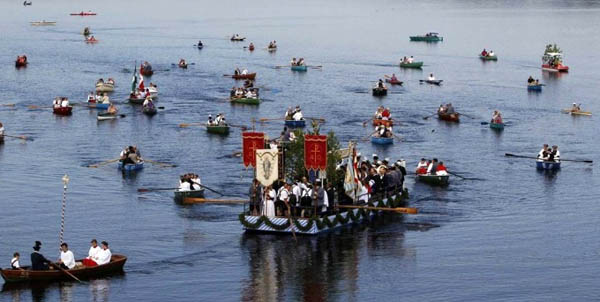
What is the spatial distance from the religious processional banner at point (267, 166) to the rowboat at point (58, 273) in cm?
974

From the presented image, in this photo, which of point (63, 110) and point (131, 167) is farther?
point (63, 110)

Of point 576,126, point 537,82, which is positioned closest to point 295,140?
point 576,126

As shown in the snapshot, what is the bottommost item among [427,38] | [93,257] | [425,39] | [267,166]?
[93,257]

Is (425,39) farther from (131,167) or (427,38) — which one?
(131,167)

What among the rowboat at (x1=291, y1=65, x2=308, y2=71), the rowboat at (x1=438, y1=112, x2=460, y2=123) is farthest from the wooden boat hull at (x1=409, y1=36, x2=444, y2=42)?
the rowboat at (x1=438, y1=112, x2=460, y2=123)

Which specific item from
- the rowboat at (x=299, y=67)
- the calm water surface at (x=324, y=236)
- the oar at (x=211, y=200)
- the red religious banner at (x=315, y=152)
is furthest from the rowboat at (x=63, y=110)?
the red religious banner at (x=315, y=152)

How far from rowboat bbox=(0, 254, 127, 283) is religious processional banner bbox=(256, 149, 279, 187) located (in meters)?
9.74

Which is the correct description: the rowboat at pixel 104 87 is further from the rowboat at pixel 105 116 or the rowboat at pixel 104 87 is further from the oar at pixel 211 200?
the oar at pixel 211 200

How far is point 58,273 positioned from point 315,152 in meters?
15.7

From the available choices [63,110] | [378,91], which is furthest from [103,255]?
[378,91]

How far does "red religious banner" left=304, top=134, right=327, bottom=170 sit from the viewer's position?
59.6 m

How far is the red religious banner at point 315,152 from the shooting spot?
59.6 m

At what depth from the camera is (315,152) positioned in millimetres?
59812

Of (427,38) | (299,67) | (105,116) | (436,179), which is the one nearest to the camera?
(436,179)
